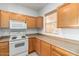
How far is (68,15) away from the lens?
166 centimetres

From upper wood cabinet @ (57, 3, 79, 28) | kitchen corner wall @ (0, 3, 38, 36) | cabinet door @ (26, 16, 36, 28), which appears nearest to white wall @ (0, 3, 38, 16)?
kitchen corner wall @ (0, 3, 38, 36)

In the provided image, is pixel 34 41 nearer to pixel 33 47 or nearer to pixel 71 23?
pixel 33 47

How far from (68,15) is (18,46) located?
1.80 meters

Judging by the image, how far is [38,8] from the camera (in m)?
2.99

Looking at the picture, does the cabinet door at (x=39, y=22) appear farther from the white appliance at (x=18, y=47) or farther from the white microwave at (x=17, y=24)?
the white appliance at (x=18, y=47)

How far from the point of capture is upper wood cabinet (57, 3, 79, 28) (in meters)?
1.47

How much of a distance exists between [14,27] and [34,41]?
921mm

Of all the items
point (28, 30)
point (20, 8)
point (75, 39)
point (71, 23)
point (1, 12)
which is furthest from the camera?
point (28, 30)

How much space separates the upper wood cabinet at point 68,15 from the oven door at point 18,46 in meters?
1.47

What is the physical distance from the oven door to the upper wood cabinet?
4.82 ft

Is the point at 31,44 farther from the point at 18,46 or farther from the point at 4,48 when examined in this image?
the point at 4,48

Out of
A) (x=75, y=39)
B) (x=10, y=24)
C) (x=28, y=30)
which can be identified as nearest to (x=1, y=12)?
(x=10, y=24)

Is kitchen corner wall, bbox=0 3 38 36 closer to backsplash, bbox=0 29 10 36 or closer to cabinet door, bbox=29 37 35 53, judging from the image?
backsplash, bbox=0 29 10 36

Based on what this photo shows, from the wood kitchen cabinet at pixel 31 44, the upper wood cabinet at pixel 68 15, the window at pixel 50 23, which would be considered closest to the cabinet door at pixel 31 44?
the wood kitchen cabinet at pixel 31 44
